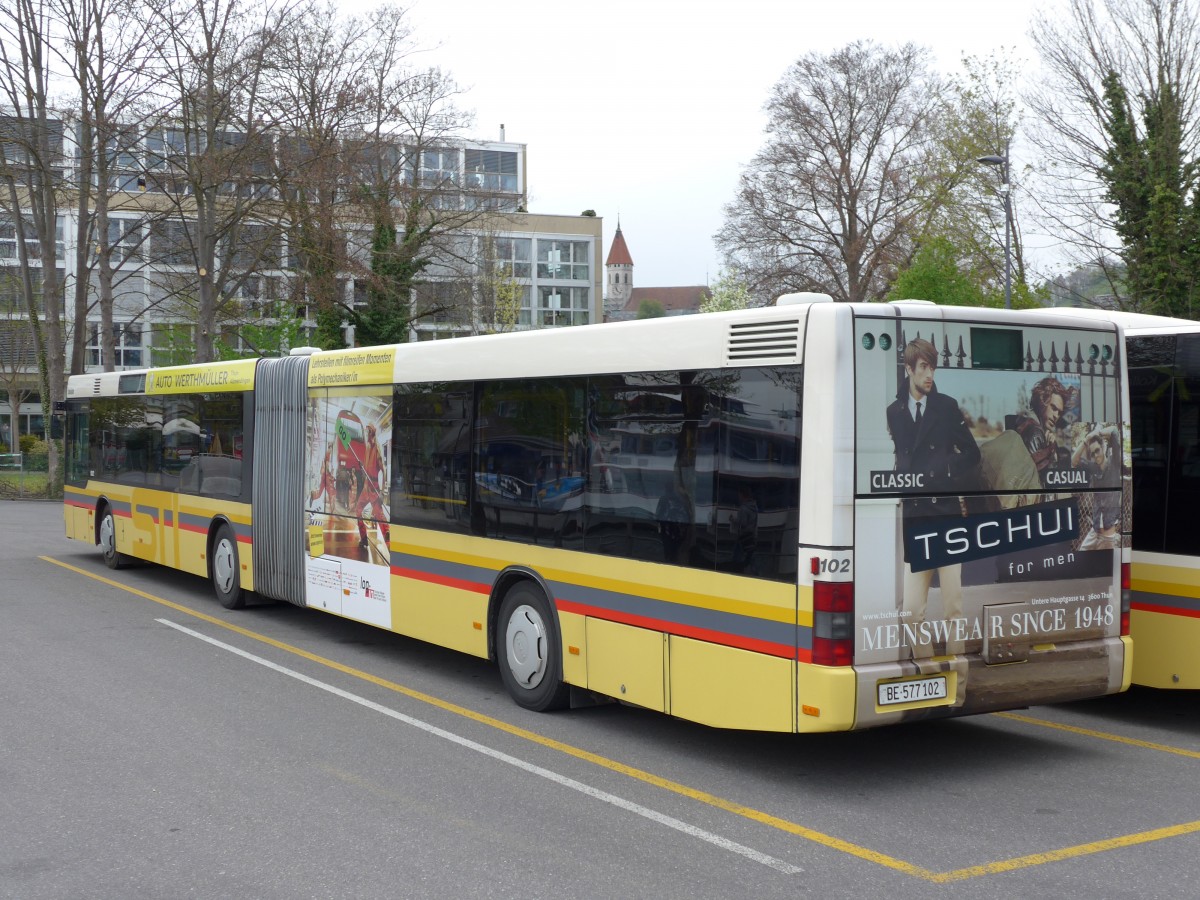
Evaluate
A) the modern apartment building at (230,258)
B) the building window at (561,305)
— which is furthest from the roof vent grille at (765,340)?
the building window at (561,305)

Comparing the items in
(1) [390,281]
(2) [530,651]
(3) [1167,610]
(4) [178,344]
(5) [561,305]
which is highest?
(5) [561,305]

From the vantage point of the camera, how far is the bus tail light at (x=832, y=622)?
252 inches

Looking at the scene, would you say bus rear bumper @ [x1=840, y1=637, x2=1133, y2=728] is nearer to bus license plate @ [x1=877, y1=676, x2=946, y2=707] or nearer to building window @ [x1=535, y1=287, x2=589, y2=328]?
bus license plate @ [x1=877, y1=676, x2=946, y2=707]

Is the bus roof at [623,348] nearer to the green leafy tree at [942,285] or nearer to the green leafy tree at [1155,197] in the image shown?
the green leafy tree at [942,285]

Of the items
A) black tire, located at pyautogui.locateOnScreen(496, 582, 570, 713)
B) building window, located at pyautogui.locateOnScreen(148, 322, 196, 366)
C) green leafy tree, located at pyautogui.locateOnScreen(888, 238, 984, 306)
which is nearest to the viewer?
black tire, located at pyautogui.locateOnScreen(496, 582, 570, 713)

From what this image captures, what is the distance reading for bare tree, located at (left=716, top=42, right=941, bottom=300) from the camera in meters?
48.9

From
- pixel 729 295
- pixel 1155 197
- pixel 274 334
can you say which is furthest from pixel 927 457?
pixel 729 295

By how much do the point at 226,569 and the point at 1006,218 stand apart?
71.6 ft

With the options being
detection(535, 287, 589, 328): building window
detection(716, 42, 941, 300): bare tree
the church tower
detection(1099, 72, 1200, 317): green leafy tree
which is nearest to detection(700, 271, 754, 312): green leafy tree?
detection(716, 42, 941, 300): bare tree

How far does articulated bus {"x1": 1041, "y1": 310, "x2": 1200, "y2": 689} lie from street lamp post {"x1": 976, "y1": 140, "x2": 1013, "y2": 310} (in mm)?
17939

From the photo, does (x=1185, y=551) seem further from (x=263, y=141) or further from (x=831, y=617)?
(x=263, y=141)

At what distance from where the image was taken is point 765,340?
267 inches

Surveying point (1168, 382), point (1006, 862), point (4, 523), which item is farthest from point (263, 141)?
point (1006, 862)

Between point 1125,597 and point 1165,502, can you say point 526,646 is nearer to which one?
point 1125,597
